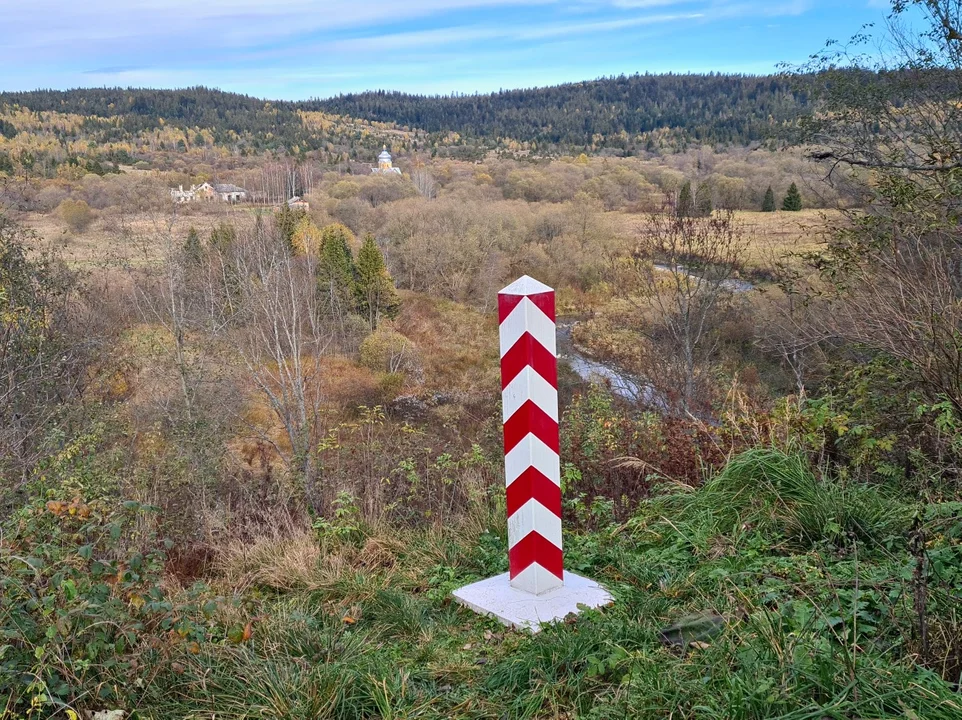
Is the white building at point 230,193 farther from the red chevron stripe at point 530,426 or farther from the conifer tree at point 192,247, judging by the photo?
the red chevron stripe at point 530,426

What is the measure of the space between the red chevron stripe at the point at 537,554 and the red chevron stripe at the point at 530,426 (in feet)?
1.47

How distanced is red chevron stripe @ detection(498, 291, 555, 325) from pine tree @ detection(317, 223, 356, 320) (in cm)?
3181

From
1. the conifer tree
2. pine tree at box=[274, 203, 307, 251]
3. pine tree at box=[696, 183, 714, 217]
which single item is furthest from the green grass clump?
the conifer tree

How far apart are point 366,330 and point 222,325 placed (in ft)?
46.3

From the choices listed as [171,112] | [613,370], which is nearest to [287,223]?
[613,370]

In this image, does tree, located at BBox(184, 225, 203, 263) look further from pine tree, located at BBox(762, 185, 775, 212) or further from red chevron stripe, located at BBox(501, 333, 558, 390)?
red chevron stripe, located at BBox(501, 333, 558, 390)

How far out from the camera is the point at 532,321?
3514mm

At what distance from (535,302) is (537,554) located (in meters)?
1.20

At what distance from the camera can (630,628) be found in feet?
9.32

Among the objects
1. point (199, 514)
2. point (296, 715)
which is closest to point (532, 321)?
point (296, 715)

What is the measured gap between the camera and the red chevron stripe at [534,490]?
3.62 meters

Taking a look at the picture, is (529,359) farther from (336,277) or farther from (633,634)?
(336,277)

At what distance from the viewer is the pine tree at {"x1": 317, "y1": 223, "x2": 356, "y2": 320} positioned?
121 ft

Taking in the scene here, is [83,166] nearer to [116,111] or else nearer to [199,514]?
[116,111]
